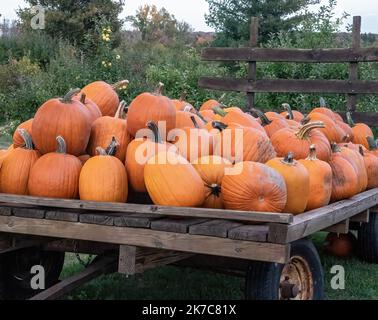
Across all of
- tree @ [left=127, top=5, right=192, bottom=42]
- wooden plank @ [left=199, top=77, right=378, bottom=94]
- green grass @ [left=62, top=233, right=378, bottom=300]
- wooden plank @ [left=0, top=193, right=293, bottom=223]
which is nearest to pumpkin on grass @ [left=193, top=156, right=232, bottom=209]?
wooden plank @ [left=0, top=193, right=293, bottom=223]

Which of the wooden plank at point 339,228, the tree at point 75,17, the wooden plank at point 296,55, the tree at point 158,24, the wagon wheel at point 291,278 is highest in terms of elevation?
the tree at point 158,24

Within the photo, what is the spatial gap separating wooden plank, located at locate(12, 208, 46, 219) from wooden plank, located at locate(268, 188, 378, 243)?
3.41 ft

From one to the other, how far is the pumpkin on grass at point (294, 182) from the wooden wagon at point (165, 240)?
81 millimetres

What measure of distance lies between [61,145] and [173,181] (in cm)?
65

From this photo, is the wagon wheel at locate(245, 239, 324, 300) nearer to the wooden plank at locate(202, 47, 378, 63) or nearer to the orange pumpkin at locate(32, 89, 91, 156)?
the orange pumpkin at locate(32, 89, 91, 156)

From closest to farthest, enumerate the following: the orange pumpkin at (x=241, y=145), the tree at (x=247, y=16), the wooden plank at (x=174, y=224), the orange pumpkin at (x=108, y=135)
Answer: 1. the wooden plank at (x=174, y=224)
2. the orange pumpkin at (x=241, y=145)
3. the orange pumpkin at (x=108, y=135)
4. the tree at (x=247, y=16)

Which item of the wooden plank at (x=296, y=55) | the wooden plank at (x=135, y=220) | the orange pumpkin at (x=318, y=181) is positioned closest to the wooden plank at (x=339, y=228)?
the orange pumpkin at (x=318, y=181)

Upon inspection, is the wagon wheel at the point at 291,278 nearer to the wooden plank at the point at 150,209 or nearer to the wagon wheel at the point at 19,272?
the wooden plank at the point at 150,209

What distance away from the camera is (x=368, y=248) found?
4.73 m

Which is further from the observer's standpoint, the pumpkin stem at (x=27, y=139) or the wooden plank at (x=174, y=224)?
the pumpkin stem at (x=27, y=139)

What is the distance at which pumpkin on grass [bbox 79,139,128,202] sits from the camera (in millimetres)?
2855

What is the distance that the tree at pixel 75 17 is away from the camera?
16.3 meters

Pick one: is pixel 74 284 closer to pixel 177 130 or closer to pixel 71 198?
pixel 71 198
